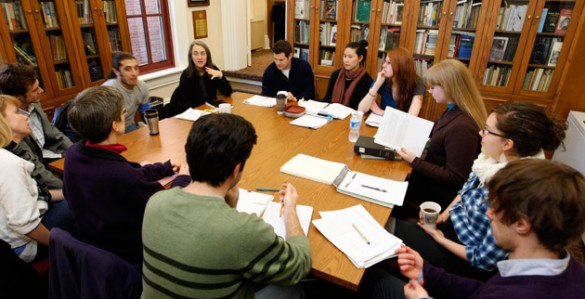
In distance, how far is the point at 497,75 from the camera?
375cm

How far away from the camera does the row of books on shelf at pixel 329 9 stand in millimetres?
4215

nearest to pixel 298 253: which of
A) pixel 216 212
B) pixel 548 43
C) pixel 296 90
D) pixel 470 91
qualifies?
pixel 216 212

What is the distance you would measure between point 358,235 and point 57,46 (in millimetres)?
3346

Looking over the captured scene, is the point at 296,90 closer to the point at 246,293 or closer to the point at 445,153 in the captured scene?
the point at 445,153

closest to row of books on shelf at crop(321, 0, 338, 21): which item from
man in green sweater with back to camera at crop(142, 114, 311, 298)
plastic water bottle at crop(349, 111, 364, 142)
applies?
plastic water bottle at crop(349, 111, 364, 142)

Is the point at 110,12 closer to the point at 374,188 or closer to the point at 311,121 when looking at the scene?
the point at 311,121

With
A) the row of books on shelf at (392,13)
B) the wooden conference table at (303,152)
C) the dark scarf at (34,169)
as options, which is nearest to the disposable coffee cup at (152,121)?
the wooden conference table at (303,152)

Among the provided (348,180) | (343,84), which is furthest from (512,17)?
(348,180)

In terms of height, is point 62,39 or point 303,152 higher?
point 62,39

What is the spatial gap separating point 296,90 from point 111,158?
231 cm

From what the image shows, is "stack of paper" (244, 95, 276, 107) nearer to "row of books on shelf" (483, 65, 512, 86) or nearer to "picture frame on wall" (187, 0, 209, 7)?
"picture frame on wall" (187, 0, 209, 7)

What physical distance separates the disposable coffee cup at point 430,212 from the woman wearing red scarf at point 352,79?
5.52 feet

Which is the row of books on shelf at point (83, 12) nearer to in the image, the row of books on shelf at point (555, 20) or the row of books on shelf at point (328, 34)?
the row of books on shelf at point (328, 34)

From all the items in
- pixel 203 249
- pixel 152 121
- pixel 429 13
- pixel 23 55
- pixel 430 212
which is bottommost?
pixel 430 212
